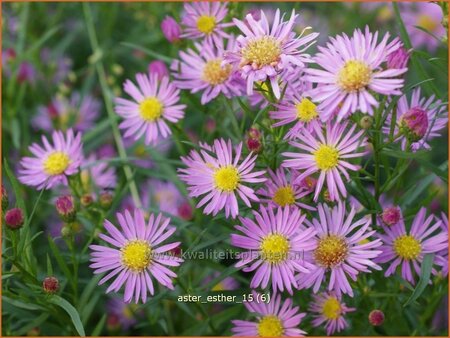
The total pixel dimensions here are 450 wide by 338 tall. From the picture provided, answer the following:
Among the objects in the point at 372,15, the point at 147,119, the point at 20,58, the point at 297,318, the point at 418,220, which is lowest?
the point at 297,318

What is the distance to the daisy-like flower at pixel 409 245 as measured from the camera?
1.22m

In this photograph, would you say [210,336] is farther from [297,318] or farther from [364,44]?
[364,44]

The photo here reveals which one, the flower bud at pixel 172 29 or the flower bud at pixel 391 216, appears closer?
the flower bud at pixel 391 216

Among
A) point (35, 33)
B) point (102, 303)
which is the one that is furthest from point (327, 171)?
point (35, 33)

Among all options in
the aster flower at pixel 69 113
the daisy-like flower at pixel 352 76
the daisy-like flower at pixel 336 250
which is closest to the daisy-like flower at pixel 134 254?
the daisy-like flower at pixel 336 250

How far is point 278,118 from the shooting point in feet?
3.76

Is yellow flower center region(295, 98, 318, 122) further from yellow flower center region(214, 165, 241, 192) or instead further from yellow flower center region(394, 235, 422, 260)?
yellow flower center region(394, 235, 422, 260)

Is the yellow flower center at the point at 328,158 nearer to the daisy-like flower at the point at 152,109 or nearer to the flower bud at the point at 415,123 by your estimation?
the flower bud at the point at 415,123

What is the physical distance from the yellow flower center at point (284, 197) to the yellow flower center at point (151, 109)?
0.39 metres

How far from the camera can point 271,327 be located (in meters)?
1.25

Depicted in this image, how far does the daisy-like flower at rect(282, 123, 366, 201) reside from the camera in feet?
3.60

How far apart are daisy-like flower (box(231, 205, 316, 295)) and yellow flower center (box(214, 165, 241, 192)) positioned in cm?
→ 6

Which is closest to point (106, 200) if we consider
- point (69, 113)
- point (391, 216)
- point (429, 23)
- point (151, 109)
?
point (151, 109)

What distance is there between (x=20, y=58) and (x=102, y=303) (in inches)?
26.9
